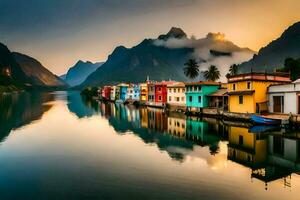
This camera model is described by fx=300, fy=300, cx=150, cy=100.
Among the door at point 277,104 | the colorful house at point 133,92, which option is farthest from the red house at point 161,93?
the door at point 277,104

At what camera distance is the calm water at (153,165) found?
72.4 feet

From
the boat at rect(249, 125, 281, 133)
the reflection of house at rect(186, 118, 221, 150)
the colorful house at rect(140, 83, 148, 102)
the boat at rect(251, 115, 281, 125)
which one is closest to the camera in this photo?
the reflection of house at rect(186, 118, 221, 150)

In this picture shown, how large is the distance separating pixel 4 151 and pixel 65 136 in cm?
1363

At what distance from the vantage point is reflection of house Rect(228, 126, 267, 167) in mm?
31109

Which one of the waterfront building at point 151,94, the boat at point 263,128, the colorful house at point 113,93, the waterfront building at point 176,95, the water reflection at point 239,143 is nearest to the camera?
the water reflection at point 239,143

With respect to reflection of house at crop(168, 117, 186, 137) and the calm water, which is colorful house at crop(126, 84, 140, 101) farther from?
the calm water

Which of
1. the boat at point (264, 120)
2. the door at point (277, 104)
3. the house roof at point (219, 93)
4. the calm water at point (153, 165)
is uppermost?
the house roof at point (219, 93)

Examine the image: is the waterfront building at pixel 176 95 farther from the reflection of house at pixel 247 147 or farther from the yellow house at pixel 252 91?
the reflection of house at pixel 247 147

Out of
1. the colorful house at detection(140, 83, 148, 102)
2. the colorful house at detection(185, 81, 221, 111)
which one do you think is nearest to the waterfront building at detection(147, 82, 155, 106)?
the colorful house at detection(140, 83, 148, 102)

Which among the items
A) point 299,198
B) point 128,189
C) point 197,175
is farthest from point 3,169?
point 299,198

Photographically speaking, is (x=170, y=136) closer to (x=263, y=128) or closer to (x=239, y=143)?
(x=239, y=143)

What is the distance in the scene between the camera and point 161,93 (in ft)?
343

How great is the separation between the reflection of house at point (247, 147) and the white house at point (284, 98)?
9742 mm

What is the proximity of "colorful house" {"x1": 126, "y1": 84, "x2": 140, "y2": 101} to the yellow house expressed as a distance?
238ft
